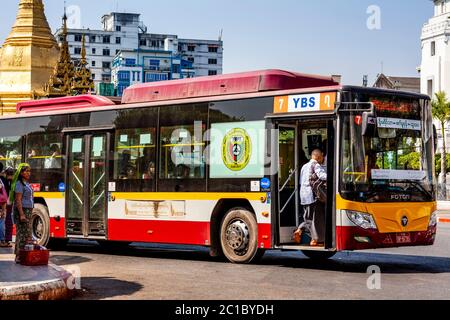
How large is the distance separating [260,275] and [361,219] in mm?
1752

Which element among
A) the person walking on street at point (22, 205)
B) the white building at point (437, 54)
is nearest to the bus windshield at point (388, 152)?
the person walking on street at point (22, 205)

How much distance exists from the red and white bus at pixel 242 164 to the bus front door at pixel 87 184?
0.08 ft

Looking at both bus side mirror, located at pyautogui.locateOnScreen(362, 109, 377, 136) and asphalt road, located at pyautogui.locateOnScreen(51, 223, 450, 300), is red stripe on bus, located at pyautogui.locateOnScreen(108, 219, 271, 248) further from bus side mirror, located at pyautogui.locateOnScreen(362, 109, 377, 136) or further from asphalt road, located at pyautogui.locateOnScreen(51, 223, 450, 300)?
bus side mirror, located at pyautogui.locateOnScreen(362, 109, 377, 136)

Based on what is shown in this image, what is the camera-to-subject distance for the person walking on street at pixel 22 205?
15.4m

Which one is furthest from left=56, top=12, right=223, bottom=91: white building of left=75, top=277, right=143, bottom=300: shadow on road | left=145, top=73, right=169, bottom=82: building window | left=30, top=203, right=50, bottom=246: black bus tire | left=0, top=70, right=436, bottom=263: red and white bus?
left=75, top=277, right=143, bottom=300: shadow on road

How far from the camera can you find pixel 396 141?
1529 cm

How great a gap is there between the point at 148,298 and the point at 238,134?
5341 mm

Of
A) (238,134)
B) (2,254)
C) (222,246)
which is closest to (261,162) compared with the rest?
(238,134)

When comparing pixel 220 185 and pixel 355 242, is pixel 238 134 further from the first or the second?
pixel 355 242

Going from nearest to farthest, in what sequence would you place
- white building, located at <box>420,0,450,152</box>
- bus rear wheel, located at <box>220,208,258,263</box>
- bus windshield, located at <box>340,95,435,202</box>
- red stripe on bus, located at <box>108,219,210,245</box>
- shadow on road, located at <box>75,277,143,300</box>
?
shadow on road, located at <box>75,277,143,300</box> < bus windshield, located at <box>340,95,435,202</box> < bus rear wheel, located at <box>220,208,258,263</box> < red stripe on bus, located at <box>108,219,210,245</box> < white building, located at <box>420,0,450,152</box>

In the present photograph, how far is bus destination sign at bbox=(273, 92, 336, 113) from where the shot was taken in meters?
15.1

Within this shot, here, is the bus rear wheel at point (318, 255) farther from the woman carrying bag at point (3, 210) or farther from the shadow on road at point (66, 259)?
the woman carrying bag at point (3, 210)

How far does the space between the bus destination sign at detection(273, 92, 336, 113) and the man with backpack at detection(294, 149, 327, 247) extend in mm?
720

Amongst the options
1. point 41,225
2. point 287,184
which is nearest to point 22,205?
point 287,184
